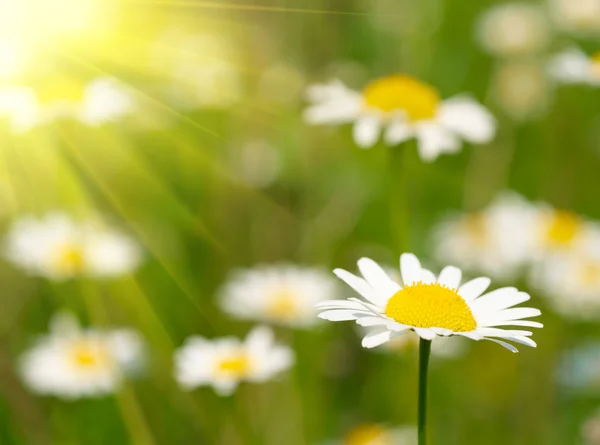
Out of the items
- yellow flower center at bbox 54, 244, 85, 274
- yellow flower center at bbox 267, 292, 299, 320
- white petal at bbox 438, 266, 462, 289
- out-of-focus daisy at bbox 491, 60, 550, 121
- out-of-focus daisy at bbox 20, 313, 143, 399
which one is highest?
out-of-focus daisy at bbox 491, 60, 550, 121

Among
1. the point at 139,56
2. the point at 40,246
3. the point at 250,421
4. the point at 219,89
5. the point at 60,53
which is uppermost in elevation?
the point at 139,56

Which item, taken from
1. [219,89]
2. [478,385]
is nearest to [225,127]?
[219,89]

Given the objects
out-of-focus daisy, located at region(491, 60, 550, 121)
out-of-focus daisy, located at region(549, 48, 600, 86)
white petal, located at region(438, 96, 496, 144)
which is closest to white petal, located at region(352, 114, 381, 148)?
white petal, located at region(438, 96, 496, 144)

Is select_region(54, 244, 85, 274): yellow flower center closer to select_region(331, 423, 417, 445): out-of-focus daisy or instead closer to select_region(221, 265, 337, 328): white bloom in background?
select_region(221, 265, 337, 328): white bloom in background

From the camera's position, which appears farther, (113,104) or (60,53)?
(60,53)

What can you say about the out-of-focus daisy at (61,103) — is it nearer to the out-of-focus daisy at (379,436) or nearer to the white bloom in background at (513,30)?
the out-of-focus daisy at (379,436)

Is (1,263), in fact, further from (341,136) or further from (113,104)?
(341,136)

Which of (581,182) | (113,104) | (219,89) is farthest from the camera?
(581,182)
